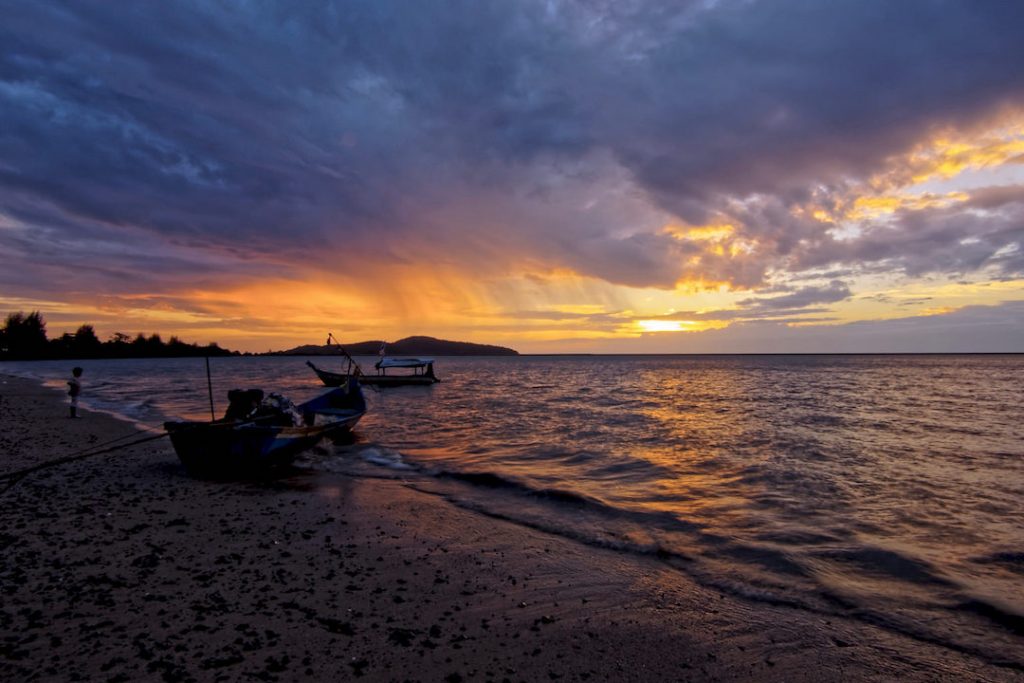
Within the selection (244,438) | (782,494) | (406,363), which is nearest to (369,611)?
(244,438)

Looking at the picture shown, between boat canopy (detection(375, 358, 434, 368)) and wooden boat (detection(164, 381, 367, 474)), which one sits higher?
boat canopy (detection(375, 358, 434, 368))

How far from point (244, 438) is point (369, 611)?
8753 mm

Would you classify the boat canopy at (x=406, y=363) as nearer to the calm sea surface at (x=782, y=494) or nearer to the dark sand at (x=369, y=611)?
the calm sea surface at (x=782, y=494)

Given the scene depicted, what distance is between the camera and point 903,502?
12.4 metres

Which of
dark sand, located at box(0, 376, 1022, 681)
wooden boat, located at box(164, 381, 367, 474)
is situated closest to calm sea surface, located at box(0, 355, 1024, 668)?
dark sand, located at box(0, 376, 1022, 681)

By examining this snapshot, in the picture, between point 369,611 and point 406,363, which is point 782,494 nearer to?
point 369,611

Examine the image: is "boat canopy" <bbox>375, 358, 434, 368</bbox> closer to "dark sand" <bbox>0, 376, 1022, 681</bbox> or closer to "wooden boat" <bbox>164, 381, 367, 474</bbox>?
"wooden boat" <bbox>164, 381, 367, 474</bbox>

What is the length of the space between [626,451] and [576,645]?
14.6m

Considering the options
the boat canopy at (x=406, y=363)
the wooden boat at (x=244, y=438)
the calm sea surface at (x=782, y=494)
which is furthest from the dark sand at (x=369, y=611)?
the boat canopy at (x=406, y=363)

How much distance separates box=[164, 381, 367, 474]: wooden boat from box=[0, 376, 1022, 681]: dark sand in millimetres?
3001

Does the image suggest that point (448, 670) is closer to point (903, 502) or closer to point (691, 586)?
point (691, 586)

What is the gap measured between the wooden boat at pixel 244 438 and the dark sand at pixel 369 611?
3.00 metres

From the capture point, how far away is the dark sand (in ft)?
16.2

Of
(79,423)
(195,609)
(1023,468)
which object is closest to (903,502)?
(1023,468)
